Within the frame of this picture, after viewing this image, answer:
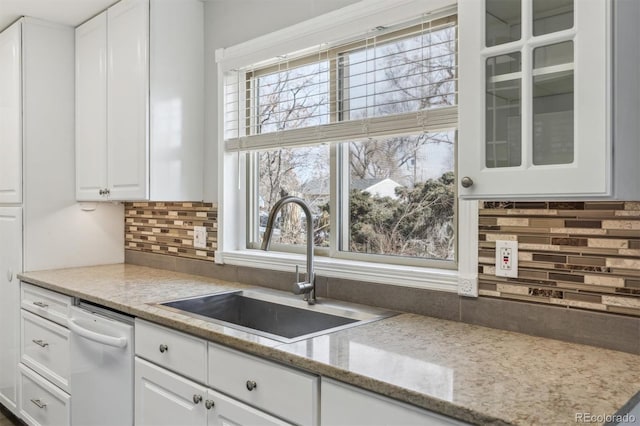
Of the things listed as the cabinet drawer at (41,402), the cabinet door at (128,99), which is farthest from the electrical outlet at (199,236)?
the cabinet drawer at (41,402)

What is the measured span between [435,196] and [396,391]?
102 cm

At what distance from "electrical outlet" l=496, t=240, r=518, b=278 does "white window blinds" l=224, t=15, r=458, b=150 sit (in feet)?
1.50

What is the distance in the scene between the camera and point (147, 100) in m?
2.56

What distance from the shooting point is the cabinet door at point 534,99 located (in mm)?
1163

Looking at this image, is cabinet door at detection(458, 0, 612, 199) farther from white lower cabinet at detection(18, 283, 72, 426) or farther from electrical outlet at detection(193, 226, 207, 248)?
white lower cabinet at detection(18, 283, 72, 426)

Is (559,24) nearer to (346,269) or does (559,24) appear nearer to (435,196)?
(435,196)

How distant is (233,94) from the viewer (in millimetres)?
2633

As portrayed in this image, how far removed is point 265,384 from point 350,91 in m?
1.31

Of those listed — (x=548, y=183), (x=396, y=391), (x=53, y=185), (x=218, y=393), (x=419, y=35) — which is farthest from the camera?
(x=53, y=185)

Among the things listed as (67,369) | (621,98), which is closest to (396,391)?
(621,98)

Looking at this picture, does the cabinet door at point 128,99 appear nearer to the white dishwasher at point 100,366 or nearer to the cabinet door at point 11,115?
the cabinet door at point 11,115

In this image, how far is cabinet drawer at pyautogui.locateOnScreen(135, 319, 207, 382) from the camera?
1.68m

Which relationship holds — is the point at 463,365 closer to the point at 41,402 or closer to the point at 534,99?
the point at 534,99

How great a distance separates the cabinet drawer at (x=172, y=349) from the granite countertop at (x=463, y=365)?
44 mm
